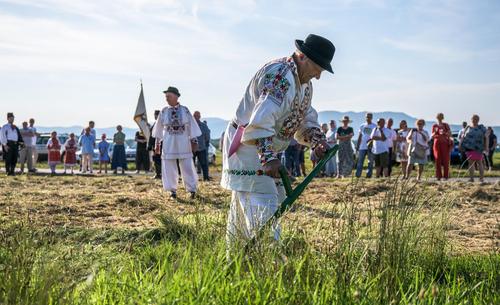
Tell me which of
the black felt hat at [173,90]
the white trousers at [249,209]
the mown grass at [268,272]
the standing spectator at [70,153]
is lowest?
the mown grass at [268,272]

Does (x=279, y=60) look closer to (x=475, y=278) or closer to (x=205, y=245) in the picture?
(x=205, y=245)

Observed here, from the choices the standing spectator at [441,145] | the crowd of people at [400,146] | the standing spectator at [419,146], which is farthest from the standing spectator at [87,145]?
the standing spectator at [441,145]

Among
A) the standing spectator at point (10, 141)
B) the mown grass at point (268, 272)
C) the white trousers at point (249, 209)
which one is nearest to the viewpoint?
the mown grass at point (268, 272)

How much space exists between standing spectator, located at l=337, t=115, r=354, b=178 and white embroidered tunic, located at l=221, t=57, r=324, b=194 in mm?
15270

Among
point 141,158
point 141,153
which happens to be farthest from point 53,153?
point 141,158

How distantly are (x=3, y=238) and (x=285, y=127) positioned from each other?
201 centimetres

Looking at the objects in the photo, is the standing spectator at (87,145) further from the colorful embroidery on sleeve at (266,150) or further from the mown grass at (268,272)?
the colorful embroidery on sleeve at (266,150)

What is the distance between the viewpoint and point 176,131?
12.9 meters

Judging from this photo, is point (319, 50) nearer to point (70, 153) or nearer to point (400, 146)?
point (400, 146)

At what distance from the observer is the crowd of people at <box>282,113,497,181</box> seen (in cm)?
1756

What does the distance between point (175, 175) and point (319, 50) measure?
813 centimetres

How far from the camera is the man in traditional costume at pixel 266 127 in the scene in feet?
16.1

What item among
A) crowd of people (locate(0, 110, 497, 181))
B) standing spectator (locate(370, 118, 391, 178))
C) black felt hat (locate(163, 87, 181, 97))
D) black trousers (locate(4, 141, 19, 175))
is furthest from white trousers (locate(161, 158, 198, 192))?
black trousers (locate(4, 141, 19, 175))

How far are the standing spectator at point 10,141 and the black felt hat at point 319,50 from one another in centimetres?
1871
